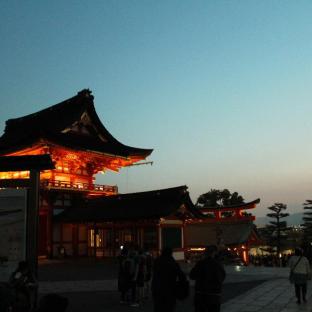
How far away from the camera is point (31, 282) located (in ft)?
29.4

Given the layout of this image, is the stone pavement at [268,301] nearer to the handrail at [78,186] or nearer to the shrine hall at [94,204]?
the shrine hall at [94,204]

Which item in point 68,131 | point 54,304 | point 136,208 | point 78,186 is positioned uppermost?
point 68,131

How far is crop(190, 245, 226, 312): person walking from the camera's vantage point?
7.27 metres

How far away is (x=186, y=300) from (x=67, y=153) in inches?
848

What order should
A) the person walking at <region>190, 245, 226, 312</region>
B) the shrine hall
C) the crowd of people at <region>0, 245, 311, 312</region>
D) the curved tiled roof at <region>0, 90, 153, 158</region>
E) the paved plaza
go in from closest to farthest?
the crowd of people at <region>0, 245, 311, 312</region>, the person walking at <region>190, 245, 226, 312</region>, the paved plaza, the shrine hall, the curved tiled roof at <region>0, 90, 153, 158</region>

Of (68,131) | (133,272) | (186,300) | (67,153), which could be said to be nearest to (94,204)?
(67,153)

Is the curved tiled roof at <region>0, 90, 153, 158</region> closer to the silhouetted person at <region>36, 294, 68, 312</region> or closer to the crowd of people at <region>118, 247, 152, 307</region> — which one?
the crowd of people at <region>118, 247, 152, 307</region>

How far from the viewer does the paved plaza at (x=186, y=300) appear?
12138mm

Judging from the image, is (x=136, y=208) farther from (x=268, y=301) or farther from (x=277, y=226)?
(x=277, y=226)

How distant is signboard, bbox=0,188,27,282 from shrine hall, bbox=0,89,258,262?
49.3 feet

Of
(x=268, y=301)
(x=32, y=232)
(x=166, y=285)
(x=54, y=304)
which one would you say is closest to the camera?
(x=54, y=304)

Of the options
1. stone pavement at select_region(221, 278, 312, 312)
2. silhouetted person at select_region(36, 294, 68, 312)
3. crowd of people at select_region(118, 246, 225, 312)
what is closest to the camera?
silhouetted person at select_region(36, 294, 68, 312)

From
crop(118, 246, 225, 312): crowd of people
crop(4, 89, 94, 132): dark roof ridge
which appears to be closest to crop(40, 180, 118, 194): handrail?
crop(4, 89, 94, 132): dark roof ridge

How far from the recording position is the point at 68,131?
115 feet
